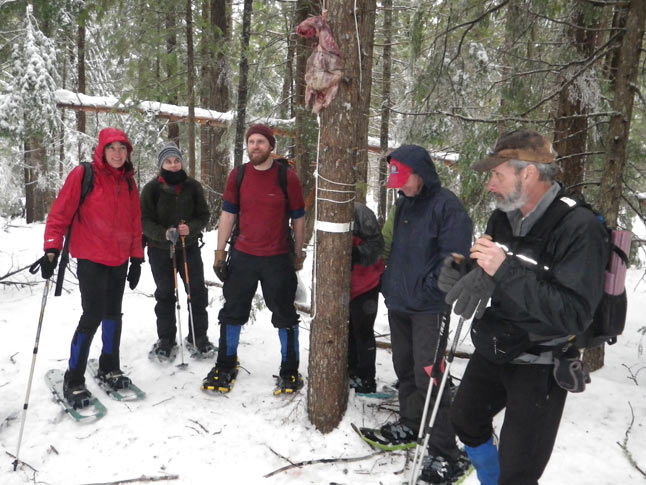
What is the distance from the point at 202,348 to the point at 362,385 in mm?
1991

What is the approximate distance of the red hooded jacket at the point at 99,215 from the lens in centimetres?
391

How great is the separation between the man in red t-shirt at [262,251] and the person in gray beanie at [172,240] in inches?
32.6

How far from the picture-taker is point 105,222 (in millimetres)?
4129

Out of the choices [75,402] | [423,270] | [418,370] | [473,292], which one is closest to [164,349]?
[75,402]

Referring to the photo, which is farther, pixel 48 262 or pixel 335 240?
pixel 48 262

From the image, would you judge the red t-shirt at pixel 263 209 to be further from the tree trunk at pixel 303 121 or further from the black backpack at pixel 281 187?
the tree trunk at pixel 303 121

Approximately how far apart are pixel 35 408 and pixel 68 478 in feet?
3.73

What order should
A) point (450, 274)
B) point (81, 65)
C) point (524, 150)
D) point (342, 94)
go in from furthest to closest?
point (81, 65), point (342, 94), point (450, 274), point (524, 150)

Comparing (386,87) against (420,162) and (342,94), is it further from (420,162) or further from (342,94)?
(420,162)

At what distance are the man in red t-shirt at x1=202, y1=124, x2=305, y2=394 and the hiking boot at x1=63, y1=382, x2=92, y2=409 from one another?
1.05 m

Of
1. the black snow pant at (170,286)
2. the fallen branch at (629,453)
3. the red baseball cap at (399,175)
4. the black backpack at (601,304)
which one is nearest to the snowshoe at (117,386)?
the black snow pant at (170,286)

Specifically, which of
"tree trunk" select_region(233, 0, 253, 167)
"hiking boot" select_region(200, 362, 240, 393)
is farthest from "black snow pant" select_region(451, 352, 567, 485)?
"tree trunk" select_region(233, 0, 253, 167)

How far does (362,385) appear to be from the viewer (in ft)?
14.6

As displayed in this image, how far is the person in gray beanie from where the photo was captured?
5000 mm
